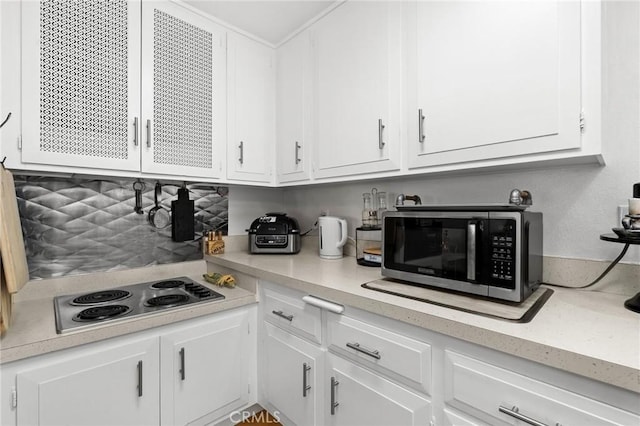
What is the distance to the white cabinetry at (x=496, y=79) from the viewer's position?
2.88 ft

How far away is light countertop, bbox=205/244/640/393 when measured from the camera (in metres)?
0.60

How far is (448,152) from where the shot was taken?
1.15 m

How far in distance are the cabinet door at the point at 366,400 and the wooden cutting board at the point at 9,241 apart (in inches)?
43.7

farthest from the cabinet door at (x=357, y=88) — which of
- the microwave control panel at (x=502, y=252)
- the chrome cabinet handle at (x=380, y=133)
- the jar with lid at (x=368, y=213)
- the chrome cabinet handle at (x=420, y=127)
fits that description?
the microwave control panel at (x=502, y=252)

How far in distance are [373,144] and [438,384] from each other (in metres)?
1.00

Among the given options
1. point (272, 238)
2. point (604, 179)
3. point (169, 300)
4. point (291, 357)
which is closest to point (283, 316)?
point (291, 357)

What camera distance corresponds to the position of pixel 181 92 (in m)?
1.59

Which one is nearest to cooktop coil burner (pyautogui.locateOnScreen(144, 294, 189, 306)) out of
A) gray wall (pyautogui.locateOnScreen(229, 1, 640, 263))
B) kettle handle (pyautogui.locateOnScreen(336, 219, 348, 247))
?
kettle handle (pyautogui.locateOnScreen(336, 219, 348, 247))

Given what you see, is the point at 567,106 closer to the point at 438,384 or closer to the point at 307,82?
the point at 438,384

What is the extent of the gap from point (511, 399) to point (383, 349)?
366 mm

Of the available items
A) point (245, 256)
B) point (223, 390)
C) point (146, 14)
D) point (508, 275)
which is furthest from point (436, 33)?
point (223, 390)

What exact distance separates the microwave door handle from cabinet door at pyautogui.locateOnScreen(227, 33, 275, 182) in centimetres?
135

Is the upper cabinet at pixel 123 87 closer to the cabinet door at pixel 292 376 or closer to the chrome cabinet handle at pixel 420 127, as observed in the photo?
Answer: the cabinet door at pixel 292 376

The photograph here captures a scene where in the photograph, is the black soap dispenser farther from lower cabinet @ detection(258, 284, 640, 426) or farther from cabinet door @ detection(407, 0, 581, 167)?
cabinet door @ detection(407, 0, 581, 167)
